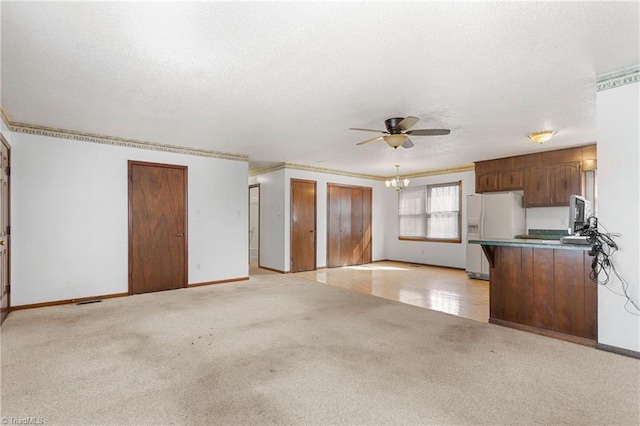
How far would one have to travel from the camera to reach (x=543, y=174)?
598cm

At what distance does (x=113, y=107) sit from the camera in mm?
3668

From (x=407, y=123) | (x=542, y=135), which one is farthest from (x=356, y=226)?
(x=407, y=123)

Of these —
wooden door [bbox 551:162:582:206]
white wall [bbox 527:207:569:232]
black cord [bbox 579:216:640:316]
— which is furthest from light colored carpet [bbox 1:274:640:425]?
white wall [bbox 527:207:569:232]

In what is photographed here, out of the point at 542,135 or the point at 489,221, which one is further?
the point at 489,221

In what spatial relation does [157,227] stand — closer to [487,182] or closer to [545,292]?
[545,292]

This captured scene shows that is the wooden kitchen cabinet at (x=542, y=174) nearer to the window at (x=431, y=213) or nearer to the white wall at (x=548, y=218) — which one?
the white wall at (x=548, y=218)

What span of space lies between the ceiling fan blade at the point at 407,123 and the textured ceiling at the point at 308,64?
0.70 ft

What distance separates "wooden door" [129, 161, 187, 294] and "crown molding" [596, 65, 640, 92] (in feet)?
18.2

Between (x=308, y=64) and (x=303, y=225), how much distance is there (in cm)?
513

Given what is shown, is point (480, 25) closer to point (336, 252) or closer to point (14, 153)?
point (14, 153)

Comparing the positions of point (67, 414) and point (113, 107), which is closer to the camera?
point (67, 414)

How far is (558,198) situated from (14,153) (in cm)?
821

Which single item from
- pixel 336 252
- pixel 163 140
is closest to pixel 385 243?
pixel 336 252

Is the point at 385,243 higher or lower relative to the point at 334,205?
lower
